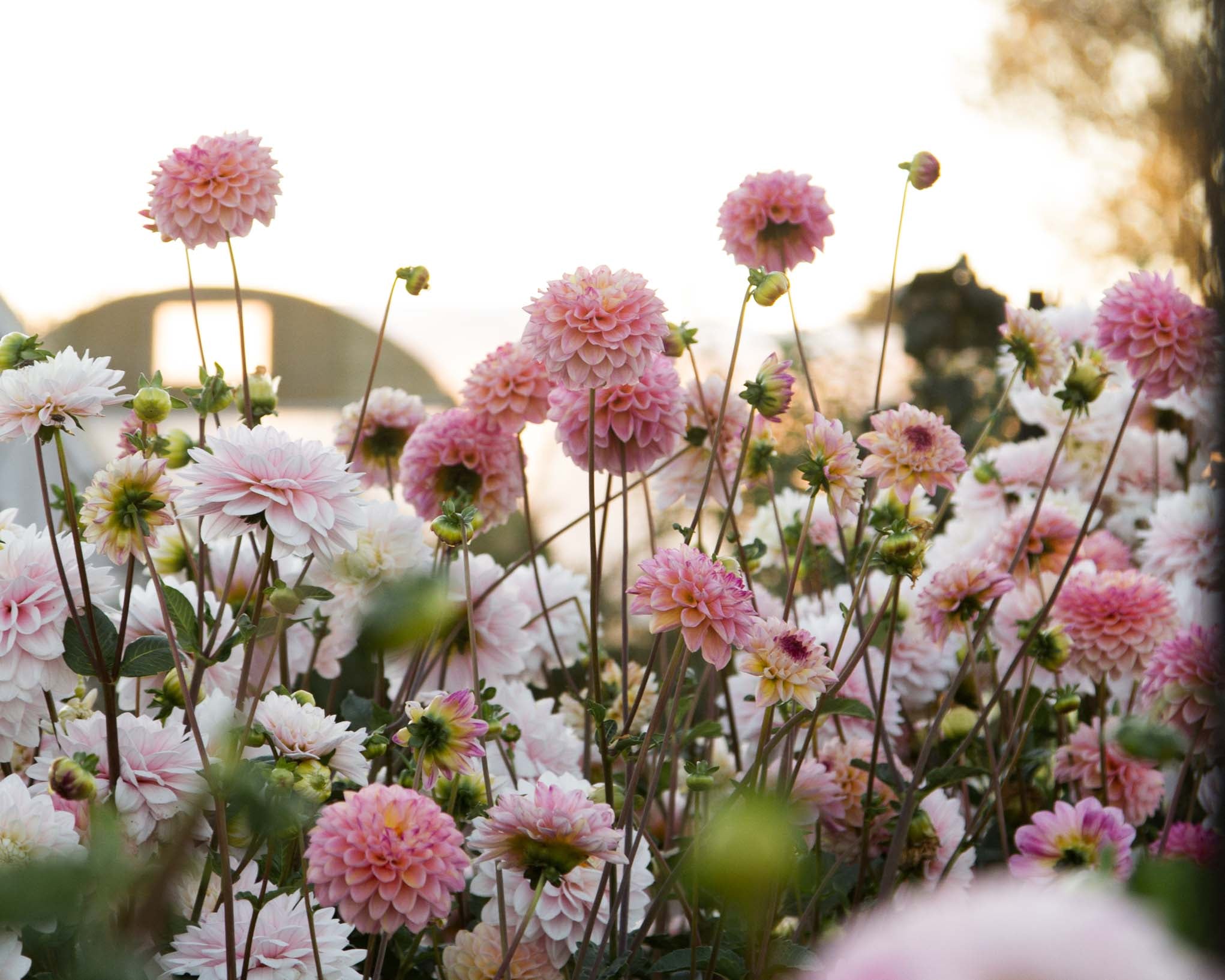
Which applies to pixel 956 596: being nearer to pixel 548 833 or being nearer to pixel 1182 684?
pixel 1182 684

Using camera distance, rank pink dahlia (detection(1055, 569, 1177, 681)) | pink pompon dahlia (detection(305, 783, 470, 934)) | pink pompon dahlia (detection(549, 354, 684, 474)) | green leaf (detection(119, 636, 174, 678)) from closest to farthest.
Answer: pink pompon dahlia (detection(305, 783, 470, 934)) < green leaf (detection(119, 636, 174, 678)) < pink pompon dahlia (detection(549, 354, 684, 474)) < pink dahlia (detection(1055, 569, 1177, 681))

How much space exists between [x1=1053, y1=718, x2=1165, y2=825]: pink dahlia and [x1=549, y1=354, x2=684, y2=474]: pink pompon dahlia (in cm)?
35

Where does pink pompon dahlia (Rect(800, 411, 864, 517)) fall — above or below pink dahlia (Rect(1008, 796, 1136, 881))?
above

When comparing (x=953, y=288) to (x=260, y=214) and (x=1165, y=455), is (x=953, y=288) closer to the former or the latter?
(x=1165, y=455)

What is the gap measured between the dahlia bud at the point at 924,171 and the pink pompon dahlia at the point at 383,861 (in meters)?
0.48

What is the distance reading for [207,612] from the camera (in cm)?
55

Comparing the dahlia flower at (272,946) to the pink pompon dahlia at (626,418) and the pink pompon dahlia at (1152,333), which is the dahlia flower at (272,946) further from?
the pink pompon dahlia at (1152,333)

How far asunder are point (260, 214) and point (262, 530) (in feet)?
0.67

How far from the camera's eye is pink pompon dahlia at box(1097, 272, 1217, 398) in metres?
0.68

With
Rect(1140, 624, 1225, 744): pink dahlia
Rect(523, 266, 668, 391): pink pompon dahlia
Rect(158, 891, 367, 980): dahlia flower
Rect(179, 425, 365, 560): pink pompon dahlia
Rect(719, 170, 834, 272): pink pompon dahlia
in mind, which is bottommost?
Rect(158, 891, 367, 980): dahlia flower

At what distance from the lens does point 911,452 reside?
2.04ft

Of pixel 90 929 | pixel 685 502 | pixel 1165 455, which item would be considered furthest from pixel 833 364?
pixel 90 929

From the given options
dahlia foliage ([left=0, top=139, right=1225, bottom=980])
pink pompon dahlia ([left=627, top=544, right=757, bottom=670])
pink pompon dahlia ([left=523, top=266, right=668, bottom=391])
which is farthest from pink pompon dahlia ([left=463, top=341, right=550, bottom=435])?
pink pompon dahlia ([left=627, top=544, right=757, bottom=670])

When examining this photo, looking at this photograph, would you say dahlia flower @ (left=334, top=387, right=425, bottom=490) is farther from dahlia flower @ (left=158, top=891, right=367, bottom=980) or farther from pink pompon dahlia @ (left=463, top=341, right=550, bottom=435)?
dahlia flower @ (left=158, top=891, right=367, bottom=980)
